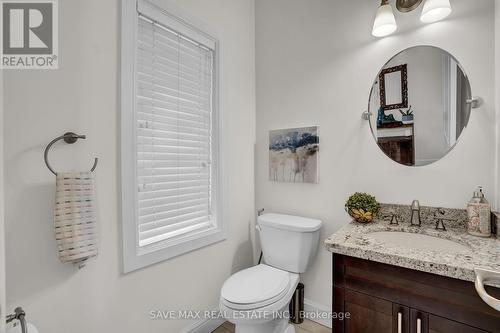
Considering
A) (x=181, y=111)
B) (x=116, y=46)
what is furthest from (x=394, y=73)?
(x=116, y=46)

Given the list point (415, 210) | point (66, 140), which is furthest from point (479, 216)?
point (66, 140)

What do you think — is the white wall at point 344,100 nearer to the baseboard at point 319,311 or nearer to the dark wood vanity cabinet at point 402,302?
the baseboard at point 319,311

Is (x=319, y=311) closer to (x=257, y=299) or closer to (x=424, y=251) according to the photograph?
(x=257, y=299)

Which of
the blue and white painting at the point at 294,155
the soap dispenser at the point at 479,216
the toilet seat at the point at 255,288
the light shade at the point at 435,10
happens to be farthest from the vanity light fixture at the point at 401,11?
the toilet seat at the point at 255,288

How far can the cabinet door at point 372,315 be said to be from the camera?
3.42ft

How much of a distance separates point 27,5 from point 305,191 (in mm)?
1920

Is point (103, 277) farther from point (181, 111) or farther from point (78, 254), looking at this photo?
point (181, 111)

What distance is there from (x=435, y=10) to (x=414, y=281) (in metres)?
1.41

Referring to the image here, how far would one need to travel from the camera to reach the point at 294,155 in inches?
78.2

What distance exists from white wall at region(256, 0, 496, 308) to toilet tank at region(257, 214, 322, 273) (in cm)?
17

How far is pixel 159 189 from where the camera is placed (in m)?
1.52

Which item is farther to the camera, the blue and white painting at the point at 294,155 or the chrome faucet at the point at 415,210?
the blue and white painting at the point at 294,155

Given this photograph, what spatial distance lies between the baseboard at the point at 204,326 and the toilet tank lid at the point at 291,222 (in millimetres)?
786

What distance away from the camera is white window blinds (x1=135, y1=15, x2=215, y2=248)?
4.73 feet
